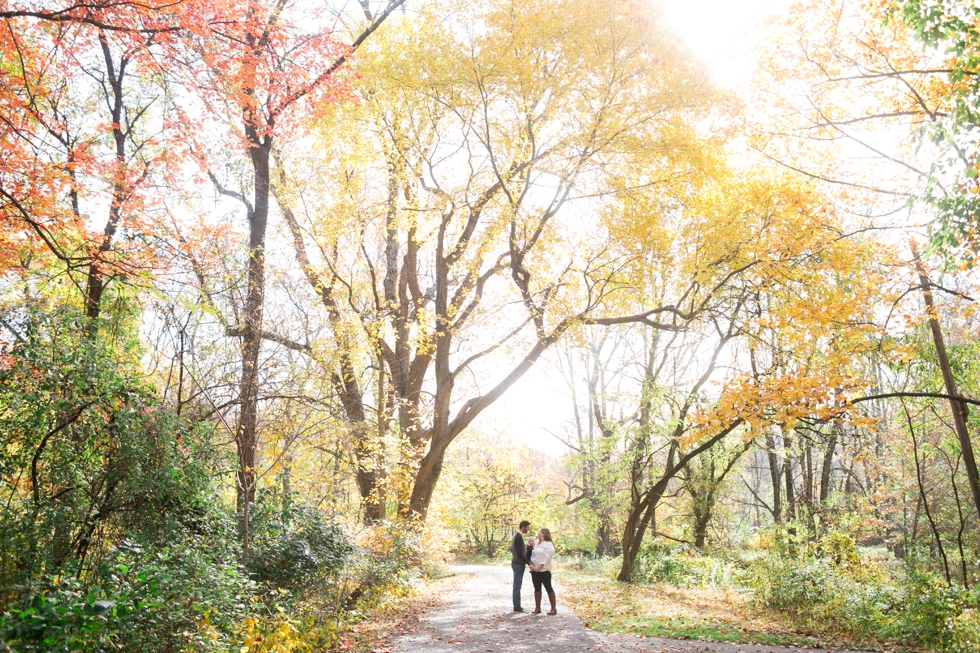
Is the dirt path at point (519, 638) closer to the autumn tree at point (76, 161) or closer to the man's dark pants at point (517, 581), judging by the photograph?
the man's dark pants at point (517, 581)

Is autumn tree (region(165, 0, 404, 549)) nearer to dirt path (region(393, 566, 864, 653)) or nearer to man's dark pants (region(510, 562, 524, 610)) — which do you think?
dirt path (region(393, 566, 864, 653))

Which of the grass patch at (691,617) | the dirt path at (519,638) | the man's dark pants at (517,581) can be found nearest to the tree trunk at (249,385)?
the dirt path at (519,638)

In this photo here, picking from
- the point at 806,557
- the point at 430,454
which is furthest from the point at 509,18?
the point at 806,557

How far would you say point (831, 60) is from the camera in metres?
8.69

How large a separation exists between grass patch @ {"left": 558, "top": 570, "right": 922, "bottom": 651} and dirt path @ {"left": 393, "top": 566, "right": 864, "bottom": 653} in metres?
0.51

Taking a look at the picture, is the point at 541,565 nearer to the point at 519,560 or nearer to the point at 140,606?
the point at 519,560

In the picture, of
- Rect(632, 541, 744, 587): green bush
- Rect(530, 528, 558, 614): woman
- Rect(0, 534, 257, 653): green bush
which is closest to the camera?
Rect(0, 534, 257, 653): green bush

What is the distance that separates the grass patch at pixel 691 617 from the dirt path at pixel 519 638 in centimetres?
51

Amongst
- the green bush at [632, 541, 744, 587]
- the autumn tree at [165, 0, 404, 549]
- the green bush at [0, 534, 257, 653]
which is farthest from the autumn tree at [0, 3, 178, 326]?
the green bush at [632, 541, 744, 587]

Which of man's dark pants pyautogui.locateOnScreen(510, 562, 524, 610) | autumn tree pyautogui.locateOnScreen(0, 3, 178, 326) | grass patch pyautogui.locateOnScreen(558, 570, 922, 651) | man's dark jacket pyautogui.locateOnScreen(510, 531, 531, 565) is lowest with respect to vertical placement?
grass patch pyautogui.locateOnScreen(558, 570, 922, 651)

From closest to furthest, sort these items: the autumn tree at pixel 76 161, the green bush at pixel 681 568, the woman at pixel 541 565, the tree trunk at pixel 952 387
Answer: the autumn tree at pixel 76 161
the tree trunk at pixel 952 387
the woman at pixel 541 565
the green bush at pixel 681 568

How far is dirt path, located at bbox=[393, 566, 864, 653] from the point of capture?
727 cm

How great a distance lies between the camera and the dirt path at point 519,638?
23.8 ft

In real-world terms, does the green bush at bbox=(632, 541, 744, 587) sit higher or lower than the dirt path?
lower
